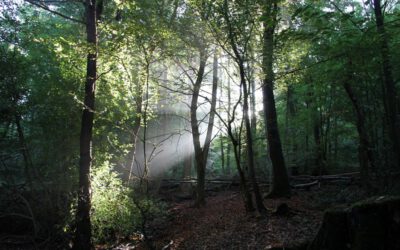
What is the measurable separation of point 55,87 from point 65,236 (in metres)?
4.94

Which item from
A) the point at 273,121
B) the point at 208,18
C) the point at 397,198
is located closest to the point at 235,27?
the point at 208,18

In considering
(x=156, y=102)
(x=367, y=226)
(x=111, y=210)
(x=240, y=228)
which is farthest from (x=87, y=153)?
(x=367, y=226)

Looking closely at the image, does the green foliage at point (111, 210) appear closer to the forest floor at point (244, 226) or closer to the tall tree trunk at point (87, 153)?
the tall tree trunk at point (87, 153)

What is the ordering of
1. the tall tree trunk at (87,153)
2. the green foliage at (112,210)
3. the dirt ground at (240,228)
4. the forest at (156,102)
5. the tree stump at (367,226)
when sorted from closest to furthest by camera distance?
the tree stump at (367,226), the dirt ground at (240,228), the forest at (156,102), the tall tree trunk at (87,153), the green foliage at (112,210)

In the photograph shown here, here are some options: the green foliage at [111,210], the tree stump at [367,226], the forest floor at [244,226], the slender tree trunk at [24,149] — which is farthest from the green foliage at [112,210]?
the tree stump at [367,226]

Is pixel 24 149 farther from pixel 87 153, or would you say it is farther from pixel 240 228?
pixel 240 228

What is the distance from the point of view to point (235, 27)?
9195mm

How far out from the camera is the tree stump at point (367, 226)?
3979 millimetres

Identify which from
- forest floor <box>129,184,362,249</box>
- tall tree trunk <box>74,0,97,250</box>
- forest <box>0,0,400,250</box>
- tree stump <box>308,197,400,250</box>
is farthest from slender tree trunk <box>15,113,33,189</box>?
tree stump <box>308,197,400,250</box>

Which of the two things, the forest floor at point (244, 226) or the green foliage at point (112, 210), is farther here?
the green foliage at point (112, 210)

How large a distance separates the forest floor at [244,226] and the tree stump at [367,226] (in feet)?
4.60

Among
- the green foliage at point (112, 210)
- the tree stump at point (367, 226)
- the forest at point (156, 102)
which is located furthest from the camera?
the green foliage at point (112, 210)

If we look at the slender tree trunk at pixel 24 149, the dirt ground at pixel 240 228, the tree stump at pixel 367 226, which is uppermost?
the slender tree trunk at pixel 24 149

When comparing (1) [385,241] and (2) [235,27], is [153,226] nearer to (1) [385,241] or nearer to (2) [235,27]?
(2) [235,27]
